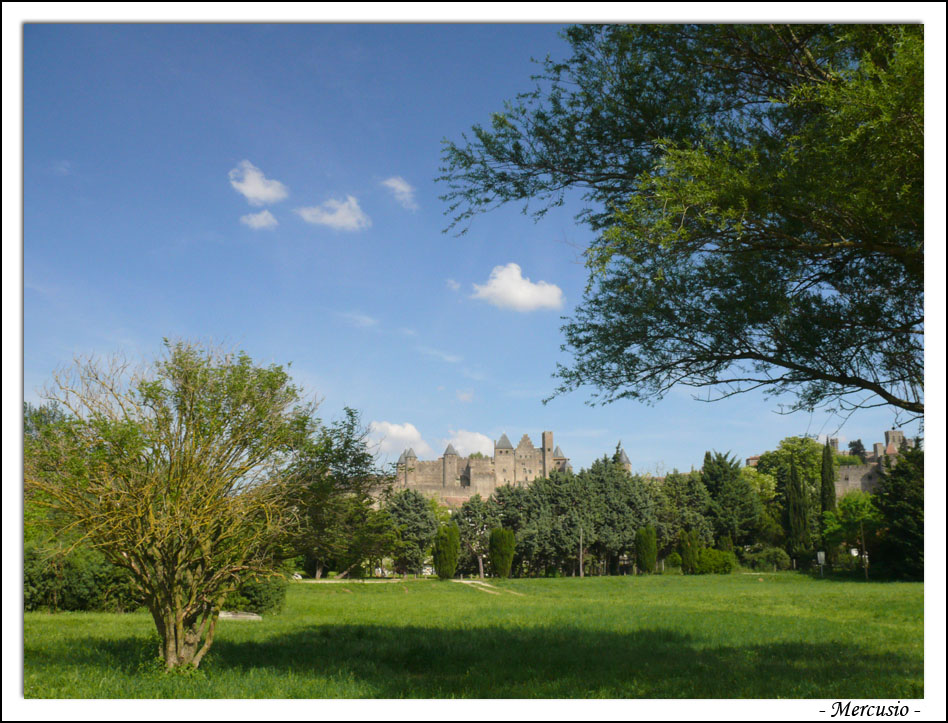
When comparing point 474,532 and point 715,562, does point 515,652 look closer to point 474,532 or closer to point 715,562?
point 474,532

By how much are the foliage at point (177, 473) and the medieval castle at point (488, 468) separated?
113 ft

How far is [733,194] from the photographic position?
11.4 ft

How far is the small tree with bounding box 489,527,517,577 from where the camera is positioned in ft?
78.3

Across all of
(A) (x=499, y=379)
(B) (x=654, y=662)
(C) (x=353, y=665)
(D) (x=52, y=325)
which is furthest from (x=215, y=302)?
(B) (x=654, y=662)

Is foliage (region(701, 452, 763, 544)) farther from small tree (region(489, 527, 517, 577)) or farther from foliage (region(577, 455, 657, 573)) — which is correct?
A: small tree (region(489, 527, 517, 577))

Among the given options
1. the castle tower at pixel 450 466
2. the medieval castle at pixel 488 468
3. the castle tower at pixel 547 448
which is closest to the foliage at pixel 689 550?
the medieval castle at pixel 488 468

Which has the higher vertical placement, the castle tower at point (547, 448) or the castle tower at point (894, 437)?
the castle tower at point (894, 437)

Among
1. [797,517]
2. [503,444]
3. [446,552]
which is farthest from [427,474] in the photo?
[797,517]

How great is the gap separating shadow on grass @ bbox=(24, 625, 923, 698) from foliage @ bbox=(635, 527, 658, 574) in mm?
17388

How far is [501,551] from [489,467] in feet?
73.9

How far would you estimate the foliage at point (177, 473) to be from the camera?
16.5 feet

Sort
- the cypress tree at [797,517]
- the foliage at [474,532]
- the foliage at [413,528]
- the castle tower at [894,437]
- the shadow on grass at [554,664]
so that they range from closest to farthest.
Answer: the shadow on grass at [554,664], the castle tower at [894,437], the cypress tree at [797,517], the foliage at [413,528], the foliage at [474,532]

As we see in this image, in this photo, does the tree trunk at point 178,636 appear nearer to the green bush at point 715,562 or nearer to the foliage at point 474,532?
the foliage at point 474,532

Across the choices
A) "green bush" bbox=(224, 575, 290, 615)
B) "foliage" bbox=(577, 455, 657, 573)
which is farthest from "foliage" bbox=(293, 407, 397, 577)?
"foliage" bbox=(577, 455, 657, 573)
